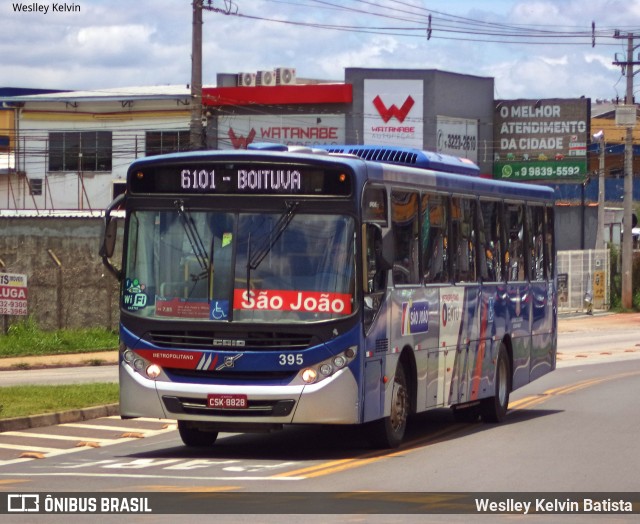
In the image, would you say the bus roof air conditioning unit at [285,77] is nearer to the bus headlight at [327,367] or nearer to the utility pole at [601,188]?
the utility pole at [601,188]

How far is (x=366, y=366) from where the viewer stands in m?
13.2

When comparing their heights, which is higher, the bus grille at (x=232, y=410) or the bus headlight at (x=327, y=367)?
the bus headlight at (x=327, y=367)

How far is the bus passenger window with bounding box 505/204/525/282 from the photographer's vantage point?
60.7 ft

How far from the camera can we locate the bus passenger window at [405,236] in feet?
46.8

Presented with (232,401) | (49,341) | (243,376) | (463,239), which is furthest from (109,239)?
(49,341)

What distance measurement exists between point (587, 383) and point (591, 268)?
30.5m

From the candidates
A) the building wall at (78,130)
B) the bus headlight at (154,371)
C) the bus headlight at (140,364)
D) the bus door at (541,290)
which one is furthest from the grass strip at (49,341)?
the building wall at (78,130)

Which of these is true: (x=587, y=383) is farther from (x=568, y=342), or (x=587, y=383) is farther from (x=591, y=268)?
(x=591, y=268)

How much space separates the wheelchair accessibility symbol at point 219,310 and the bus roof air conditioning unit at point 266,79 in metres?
56.0

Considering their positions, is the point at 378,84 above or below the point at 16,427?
above

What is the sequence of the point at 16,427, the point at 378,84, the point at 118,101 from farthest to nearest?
the point at 118,101, the point at 378,84, the point at 16,427

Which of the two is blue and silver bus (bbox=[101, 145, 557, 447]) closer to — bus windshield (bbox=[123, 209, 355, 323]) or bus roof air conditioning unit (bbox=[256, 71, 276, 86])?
bus windshield (bbox=[123, 209, 355, 323])

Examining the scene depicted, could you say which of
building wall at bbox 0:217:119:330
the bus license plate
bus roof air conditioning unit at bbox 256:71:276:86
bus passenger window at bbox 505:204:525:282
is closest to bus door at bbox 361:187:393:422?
the bus license plate

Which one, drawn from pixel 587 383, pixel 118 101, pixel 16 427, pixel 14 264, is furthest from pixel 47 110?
pixel 16 427
